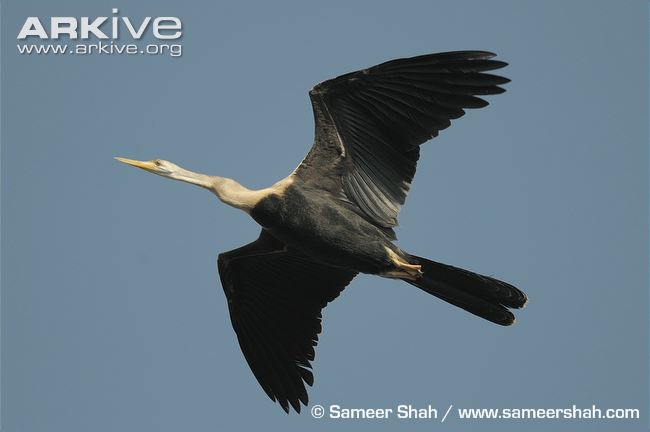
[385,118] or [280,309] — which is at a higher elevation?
[385,118]

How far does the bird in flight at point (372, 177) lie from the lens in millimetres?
10641

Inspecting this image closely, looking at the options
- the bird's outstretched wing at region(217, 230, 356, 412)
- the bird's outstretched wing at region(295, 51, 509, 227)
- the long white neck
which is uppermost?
the bird's outstretched wing at region(295, 51, 509, 227)

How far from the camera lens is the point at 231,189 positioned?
10.6 meters

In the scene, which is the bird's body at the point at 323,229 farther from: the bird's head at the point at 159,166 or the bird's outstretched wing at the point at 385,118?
the bird's head at the point at 159,166

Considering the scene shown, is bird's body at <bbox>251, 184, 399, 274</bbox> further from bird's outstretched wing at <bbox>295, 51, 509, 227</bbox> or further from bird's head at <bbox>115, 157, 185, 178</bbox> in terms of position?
bird's head at <bbox>115, 157, 185, 178</bbox>

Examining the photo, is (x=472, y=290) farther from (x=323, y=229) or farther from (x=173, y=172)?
(x=173, y=172)

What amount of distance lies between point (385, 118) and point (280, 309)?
2.45 metres

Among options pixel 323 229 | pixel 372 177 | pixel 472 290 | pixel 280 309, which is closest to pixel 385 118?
pixel 372 177

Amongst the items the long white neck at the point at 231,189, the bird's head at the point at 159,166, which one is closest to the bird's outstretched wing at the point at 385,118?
the long white neck at the point at 231,189

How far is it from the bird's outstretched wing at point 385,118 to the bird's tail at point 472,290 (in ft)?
2.06

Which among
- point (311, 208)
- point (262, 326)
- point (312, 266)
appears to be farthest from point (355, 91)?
point (262, 326)

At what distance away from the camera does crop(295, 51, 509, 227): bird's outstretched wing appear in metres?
10.6

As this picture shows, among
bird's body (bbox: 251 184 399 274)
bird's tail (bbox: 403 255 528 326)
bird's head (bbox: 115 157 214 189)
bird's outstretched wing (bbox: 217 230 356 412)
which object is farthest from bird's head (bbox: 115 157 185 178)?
bird's tail (bbox: 403 255 528 326)

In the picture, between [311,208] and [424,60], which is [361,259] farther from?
[424,60]
